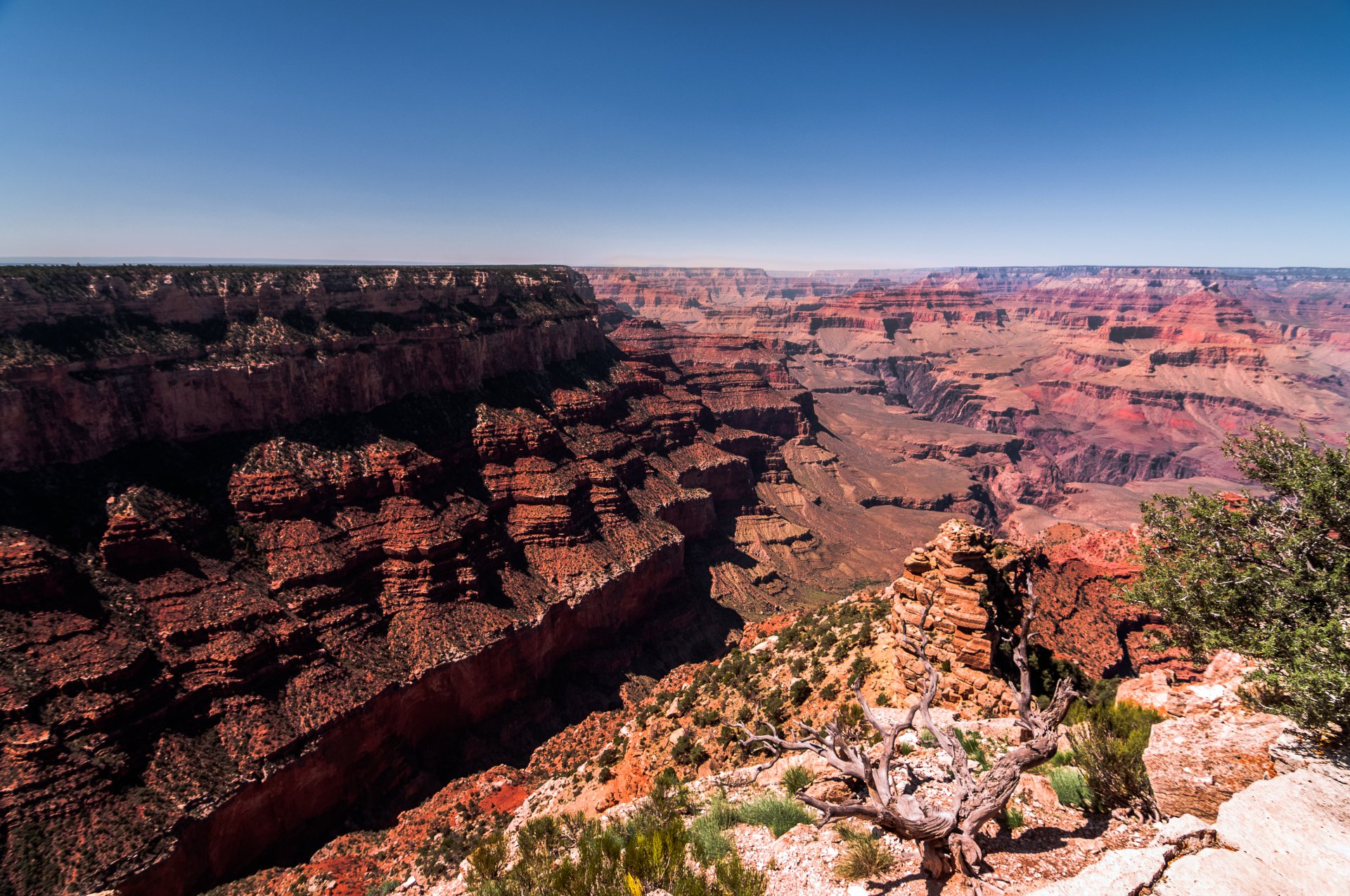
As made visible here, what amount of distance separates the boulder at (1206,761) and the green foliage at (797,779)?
7089 millimetres

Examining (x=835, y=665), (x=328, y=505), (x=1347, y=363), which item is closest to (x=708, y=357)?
(x=328, y=505)

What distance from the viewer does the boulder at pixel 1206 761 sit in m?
9.34

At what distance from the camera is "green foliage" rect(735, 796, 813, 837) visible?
41.5ft

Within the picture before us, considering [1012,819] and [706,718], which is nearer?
[1012,819]

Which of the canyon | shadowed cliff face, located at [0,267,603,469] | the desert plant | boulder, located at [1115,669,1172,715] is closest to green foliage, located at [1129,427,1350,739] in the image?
boulder, located at [1115,669,1172,715]

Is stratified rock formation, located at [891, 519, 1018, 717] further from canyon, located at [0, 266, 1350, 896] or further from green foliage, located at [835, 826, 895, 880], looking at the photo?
green foliage, located at [835, 826, 895, 880]

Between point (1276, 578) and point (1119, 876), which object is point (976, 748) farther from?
point (1276, 578)

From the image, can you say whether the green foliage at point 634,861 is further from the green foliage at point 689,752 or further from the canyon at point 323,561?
the canyon at point 323,561

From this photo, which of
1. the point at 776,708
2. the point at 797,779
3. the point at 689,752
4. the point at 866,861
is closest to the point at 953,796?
the point at 866,861

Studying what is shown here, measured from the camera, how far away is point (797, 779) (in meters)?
14.8

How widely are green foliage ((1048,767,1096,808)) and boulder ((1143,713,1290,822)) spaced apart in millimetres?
1306

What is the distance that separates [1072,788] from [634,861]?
872 cm

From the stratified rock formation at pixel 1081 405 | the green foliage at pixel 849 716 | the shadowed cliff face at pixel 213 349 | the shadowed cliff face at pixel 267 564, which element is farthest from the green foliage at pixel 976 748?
the stratified rock formation at pixel 1081 405

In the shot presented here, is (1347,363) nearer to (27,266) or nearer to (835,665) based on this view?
(835,665)
